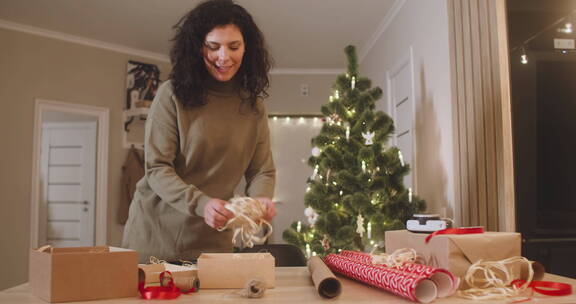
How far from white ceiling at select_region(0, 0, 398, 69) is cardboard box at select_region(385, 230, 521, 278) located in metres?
3.45

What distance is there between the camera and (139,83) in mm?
5605

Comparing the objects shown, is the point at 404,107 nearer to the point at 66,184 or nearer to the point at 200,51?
the point at 200,51

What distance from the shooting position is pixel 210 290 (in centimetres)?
106

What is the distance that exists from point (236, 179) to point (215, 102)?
25cm

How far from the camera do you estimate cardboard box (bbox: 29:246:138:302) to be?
94 cm

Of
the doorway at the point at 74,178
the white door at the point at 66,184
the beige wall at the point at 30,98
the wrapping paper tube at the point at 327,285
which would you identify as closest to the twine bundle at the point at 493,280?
the wrapping paper tube at the point at 327,285

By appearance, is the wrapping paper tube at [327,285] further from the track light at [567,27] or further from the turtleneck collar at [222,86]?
the track light at [567,27]

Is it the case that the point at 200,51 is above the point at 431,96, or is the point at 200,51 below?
below

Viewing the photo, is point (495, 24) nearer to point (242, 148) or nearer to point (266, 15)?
point (242, 148)

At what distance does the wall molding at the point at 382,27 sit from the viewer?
427cm

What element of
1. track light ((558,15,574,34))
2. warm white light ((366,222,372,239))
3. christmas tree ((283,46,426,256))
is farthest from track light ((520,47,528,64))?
warm white light ((366,222,372,239))

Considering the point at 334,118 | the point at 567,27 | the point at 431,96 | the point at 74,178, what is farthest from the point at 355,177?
the point at 74,178

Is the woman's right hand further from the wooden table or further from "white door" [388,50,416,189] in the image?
"white door" [388,50,416,189]

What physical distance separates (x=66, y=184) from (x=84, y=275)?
18.5ft
